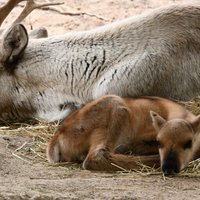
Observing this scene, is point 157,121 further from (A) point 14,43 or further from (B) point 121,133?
(A) point 14,43

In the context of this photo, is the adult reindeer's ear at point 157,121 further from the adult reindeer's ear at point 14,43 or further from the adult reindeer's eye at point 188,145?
the adult reindeer's ear at point 14,43

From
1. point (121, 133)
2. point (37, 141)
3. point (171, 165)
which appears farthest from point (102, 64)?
point (171, 165)

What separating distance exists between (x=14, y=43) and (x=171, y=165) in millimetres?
3130

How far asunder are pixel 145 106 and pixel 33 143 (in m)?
1.21

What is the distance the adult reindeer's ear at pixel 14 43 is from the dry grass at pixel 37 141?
2.29ft

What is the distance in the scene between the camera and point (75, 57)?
897 centimetres

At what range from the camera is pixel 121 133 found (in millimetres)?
7195

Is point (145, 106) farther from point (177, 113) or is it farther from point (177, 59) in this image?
point (177, 59)

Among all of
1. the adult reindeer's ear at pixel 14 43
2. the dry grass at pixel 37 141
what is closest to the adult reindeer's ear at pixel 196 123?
the dry grass at pixel 37 141

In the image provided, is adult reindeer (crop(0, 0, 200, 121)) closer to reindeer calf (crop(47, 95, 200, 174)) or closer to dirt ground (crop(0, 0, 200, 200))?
dirt ground (crop(0, 0, 200, 200))

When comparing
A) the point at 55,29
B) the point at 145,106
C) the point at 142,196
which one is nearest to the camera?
the point at 142,196

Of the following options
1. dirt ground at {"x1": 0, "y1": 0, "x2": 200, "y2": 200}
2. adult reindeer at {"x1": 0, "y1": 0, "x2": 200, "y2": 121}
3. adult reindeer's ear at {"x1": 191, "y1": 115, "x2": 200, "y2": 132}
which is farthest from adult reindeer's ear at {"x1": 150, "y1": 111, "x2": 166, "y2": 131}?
adult reindeer at {"x1": 0, "y1": 0, "x2": 200, "y2": 121}

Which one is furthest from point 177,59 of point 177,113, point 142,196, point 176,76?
point 142,196

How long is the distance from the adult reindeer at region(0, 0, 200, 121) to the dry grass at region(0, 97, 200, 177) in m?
0.18
